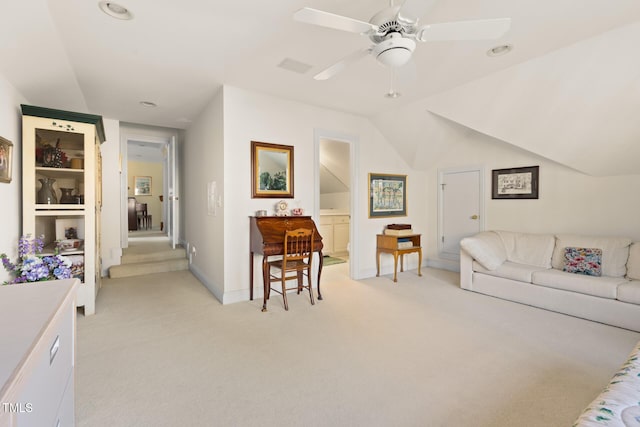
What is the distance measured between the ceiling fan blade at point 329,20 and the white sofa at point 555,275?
3.14 m

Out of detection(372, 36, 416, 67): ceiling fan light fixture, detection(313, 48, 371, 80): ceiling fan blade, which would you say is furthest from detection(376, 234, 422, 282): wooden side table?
detection(372, 36, 416, 67): ceiling fan light fixture

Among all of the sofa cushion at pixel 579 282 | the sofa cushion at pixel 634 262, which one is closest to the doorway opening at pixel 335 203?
the sofa cushion at pixel 579 282

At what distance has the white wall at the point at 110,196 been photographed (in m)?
4.84

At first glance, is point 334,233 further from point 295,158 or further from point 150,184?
point 150,184

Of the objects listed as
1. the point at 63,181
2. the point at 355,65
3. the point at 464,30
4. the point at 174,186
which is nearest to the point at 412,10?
the point at 464,30

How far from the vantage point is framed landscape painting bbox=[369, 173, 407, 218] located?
16.0 ft

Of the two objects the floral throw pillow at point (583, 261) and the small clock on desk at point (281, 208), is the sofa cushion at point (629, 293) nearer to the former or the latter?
the floral throw pillow at point (583, 261)

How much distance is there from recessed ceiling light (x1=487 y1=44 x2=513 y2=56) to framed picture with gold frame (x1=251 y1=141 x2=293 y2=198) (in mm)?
2435

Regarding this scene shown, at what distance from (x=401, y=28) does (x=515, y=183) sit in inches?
143

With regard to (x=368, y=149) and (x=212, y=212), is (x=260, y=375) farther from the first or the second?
(x=368, y=149)

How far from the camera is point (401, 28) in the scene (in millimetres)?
1716

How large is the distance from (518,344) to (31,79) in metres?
5.00

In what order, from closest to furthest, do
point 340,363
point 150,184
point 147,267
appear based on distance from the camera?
point 340,363 → point 147,267 → point 150,184

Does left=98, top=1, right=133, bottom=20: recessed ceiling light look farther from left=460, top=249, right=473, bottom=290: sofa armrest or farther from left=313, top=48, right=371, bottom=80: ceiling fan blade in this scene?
left=460, top=249, right=473, bottom=290: sofa armrest
